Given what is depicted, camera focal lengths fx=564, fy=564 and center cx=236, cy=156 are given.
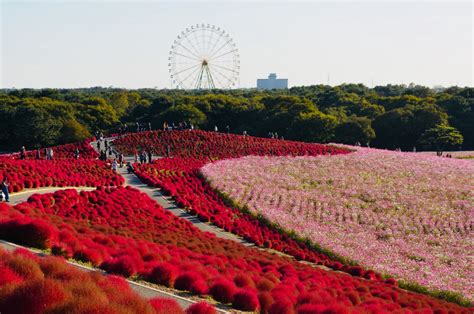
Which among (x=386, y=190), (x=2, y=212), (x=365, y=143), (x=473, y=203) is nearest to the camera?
(x=2, y=212)

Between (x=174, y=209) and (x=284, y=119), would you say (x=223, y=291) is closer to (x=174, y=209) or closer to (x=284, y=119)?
(x=174, y=209)

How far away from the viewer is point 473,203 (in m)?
41.1

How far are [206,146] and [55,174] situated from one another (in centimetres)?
2520

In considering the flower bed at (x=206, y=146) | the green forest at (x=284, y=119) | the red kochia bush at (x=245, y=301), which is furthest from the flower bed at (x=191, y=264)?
the green forest at (x=284, y=119)

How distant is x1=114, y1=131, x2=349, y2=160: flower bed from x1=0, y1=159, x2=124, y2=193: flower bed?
1488 centimetres

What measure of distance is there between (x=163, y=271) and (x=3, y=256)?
4047mm

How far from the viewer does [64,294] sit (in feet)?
31.2

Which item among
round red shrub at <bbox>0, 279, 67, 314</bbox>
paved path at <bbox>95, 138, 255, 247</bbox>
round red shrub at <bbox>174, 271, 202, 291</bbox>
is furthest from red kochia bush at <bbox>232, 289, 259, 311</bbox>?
paved path at <bbox>95, 138, 255, 247</bbox>

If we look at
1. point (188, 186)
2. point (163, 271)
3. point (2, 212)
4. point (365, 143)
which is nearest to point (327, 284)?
point (163, 271)

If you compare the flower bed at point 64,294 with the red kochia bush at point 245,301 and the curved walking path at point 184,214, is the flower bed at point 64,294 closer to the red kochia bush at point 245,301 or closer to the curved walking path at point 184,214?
the red kochia bush at point 245,301

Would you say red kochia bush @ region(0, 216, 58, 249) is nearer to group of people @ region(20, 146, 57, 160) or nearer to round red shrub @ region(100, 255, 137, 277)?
round red shrub @ region(100, 255, 137, 277)

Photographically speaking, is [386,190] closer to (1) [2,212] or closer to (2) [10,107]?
(1) [2,212]

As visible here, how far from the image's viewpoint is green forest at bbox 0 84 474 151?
86.6m

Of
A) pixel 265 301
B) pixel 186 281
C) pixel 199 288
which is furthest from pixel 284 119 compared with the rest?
pixel 265 301
